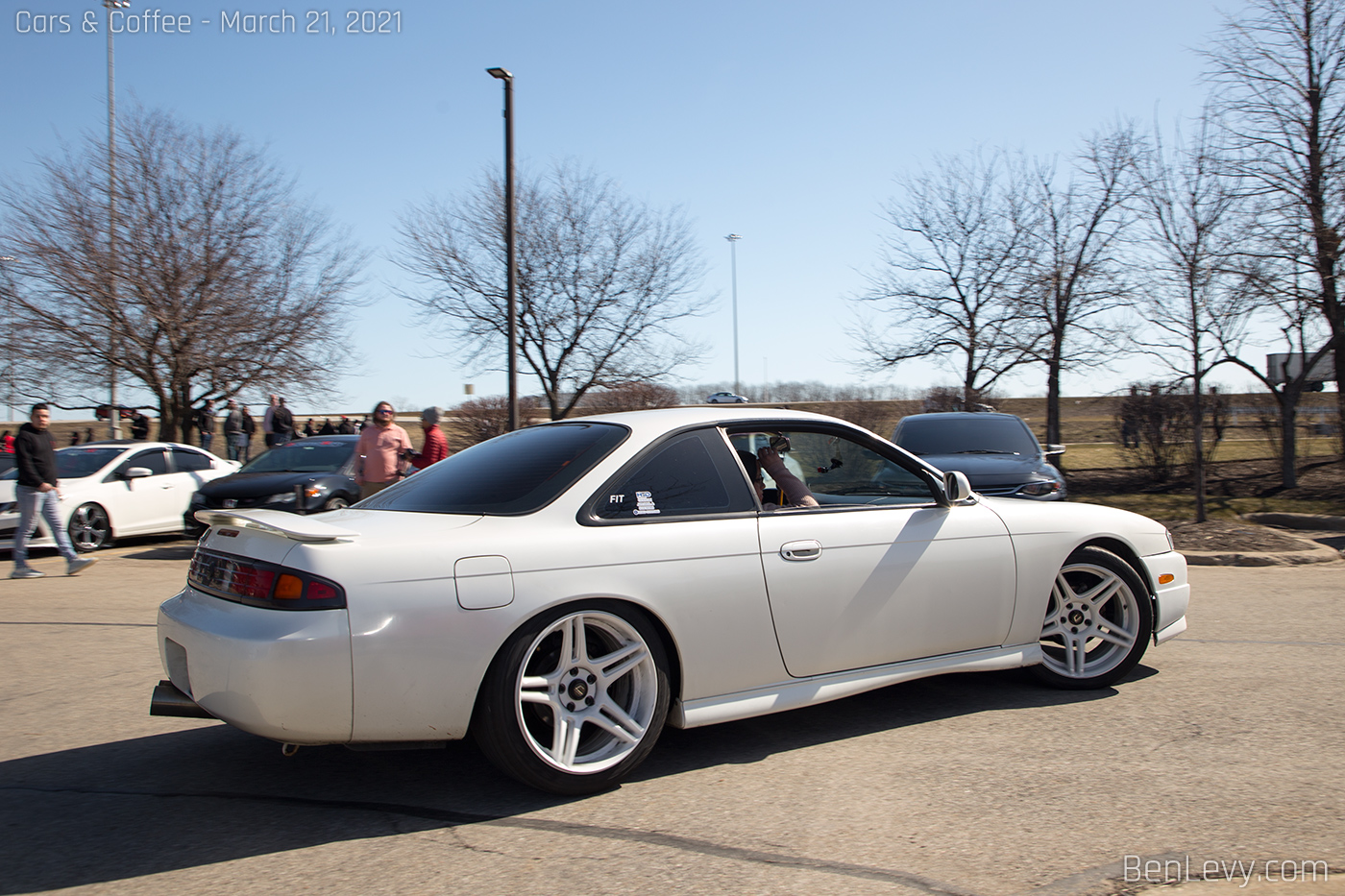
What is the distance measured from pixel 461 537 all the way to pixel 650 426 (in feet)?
3.49

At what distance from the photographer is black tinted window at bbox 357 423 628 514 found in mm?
3900

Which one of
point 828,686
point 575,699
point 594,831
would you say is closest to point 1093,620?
point 828,686

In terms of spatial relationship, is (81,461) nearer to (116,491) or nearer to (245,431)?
(116,491)

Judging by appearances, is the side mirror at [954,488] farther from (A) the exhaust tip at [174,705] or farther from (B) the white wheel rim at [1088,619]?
(A) the exhaust tip at [174,705]

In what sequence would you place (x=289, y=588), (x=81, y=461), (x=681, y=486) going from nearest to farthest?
(x=289, y=588)
(x=681, y=486)
(x=81, y=461)

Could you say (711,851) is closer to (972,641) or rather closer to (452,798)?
(452,798)

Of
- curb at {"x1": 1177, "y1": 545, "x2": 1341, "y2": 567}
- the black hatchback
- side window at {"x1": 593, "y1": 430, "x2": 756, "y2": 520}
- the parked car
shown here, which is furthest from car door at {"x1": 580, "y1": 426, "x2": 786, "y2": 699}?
curb at {"x1": 1177, "y1": 545, "x2": 1341, "y2": 567}

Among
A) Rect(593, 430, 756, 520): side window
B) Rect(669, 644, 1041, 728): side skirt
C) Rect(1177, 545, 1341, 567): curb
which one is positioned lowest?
Rect(1177, 545, 1341, 567): curb

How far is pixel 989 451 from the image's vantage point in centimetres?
1104

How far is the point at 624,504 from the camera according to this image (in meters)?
3.94

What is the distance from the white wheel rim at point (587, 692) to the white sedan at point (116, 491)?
10373 millimetres

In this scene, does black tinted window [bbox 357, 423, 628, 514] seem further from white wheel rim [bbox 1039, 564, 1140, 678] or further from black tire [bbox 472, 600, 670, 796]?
white wheel rim [bbox 1039, 564, 1140, 678]

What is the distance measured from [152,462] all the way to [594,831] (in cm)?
1207

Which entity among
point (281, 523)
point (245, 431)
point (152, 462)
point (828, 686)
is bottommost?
point (828, 686)
